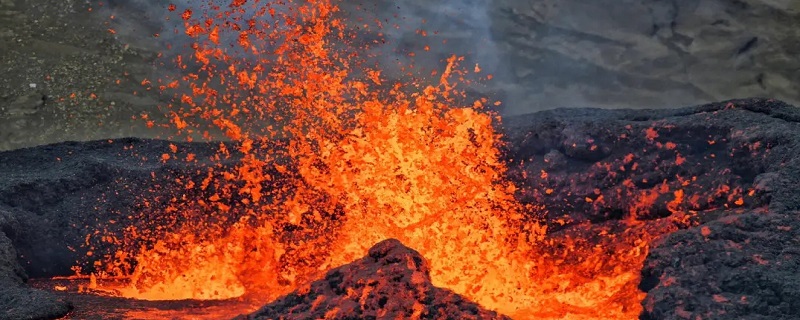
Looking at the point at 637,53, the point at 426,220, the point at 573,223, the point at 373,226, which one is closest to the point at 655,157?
the point at 573,223

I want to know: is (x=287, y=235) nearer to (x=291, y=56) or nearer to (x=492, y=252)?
(x=492, y=252)

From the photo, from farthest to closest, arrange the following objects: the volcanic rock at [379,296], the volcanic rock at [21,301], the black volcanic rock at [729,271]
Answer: the volcanic rock at [21,301]
the black volcanic rock at [729,271]
the volcanic rock at [379,296]

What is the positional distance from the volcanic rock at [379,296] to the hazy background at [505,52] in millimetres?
4481

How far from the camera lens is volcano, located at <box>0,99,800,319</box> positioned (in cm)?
257

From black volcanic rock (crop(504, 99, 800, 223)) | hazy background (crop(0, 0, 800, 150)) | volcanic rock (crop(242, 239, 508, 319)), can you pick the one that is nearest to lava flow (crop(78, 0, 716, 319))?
black volcanic rock (crop(504, 99, 800, 223))

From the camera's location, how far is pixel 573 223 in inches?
162

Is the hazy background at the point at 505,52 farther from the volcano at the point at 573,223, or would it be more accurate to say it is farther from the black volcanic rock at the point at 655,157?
the black volcanic rock at the point at 655,157

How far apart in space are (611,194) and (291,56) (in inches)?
142

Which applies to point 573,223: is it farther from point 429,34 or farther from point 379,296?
point 429,34

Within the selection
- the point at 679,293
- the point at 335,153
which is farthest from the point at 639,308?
the point at 335,153

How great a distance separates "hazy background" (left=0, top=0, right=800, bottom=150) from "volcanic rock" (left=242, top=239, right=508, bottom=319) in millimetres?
4481

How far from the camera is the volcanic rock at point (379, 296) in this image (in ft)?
7.81

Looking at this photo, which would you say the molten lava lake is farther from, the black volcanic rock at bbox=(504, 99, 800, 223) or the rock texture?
the rock texture

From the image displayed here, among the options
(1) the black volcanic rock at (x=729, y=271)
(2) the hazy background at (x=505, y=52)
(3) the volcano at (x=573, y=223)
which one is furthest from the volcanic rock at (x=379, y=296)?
(2) the hazy background at (x=505, y=52)
